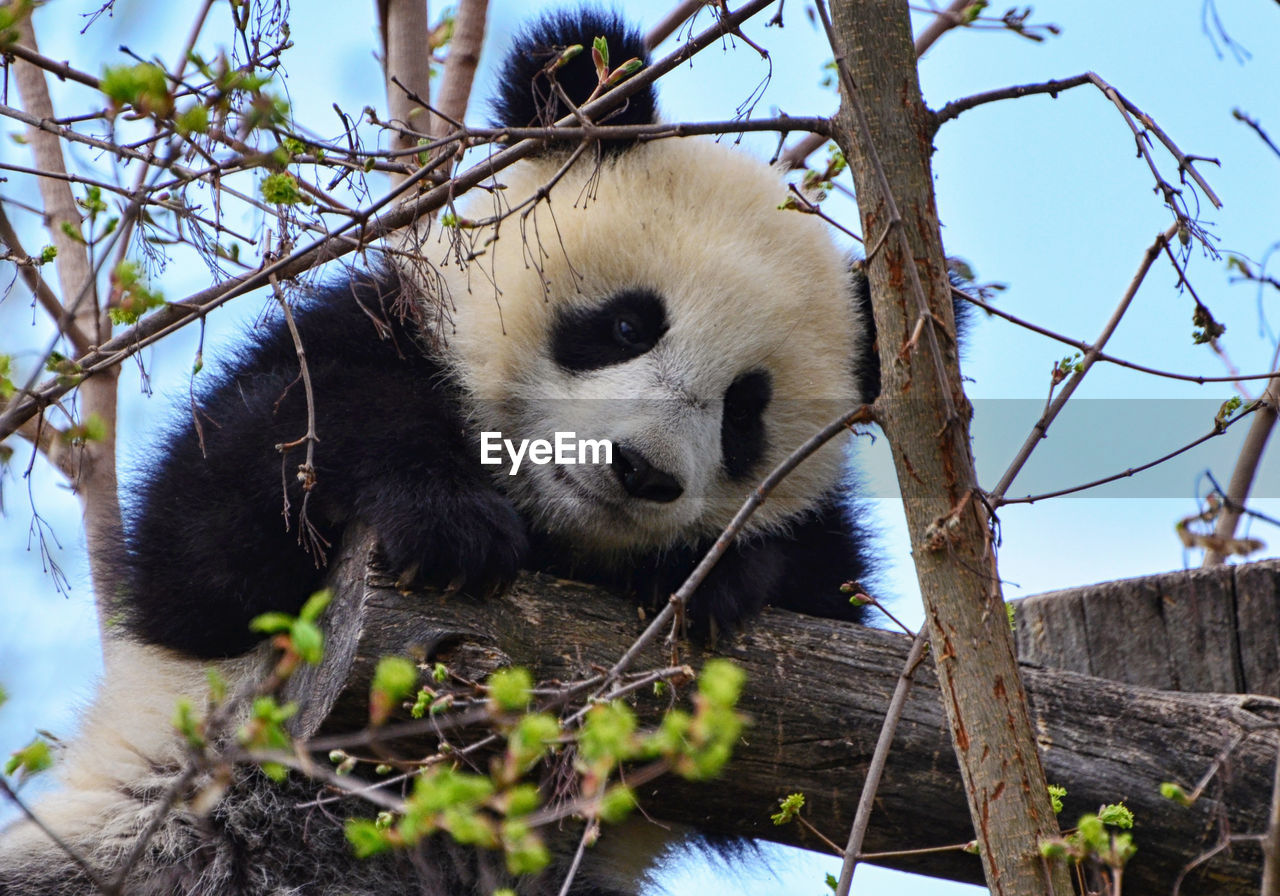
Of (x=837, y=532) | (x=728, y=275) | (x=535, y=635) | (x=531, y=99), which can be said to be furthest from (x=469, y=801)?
(x=837, y=532)

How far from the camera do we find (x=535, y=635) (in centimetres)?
291

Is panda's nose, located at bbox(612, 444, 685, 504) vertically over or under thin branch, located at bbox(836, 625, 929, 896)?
over

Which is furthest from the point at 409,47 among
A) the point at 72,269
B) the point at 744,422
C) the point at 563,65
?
the point at 744,422

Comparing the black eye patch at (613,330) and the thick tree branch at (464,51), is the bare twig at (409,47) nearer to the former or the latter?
the thick tree branch at (464,51)

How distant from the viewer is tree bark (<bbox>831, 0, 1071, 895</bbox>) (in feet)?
6.88

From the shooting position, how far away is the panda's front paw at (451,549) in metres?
2.79

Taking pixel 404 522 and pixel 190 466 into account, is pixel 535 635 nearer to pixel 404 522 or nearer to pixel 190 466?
pixel 404 522

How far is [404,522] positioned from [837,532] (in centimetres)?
187

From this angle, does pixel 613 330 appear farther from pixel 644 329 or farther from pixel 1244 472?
pixel 1244 472

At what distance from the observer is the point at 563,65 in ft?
11.1

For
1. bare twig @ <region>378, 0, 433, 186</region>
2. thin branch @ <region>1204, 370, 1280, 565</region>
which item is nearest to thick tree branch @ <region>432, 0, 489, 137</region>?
bare twig @ <region>378, 0, 433, 186</region>

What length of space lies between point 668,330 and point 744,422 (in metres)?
0.43

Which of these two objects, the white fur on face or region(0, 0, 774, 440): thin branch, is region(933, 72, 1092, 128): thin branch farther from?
the white fur on face

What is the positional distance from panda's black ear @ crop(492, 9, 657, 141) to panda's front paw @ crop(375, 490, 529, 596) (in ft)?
3.83
